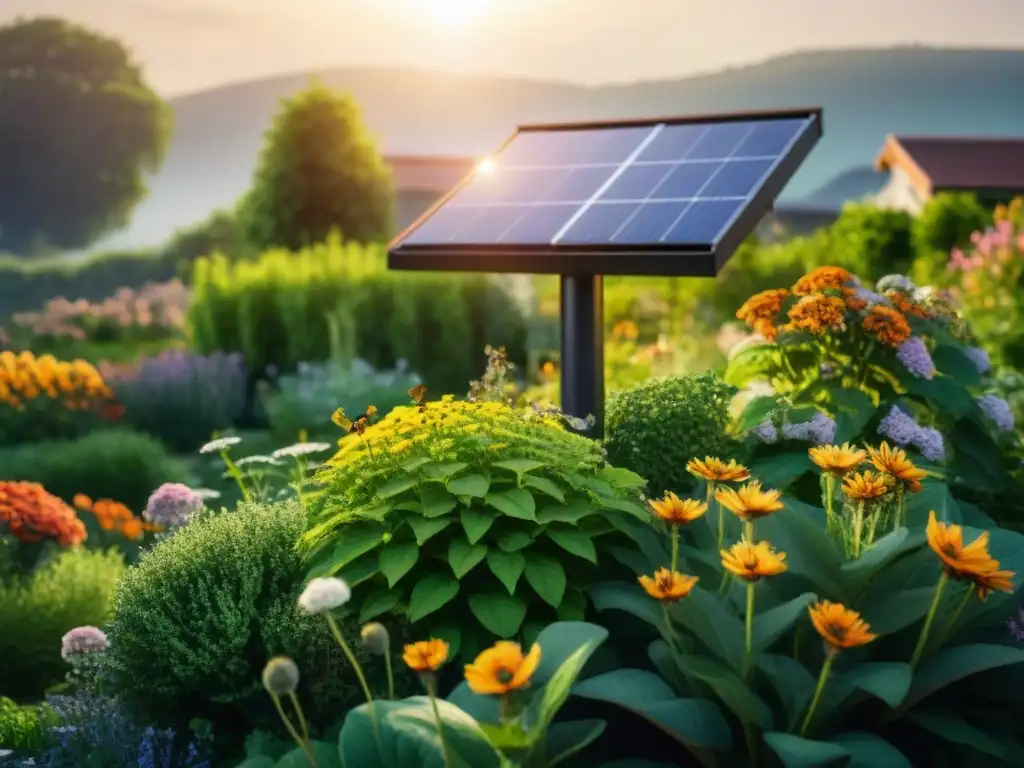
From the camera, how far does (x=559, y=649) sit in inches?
136

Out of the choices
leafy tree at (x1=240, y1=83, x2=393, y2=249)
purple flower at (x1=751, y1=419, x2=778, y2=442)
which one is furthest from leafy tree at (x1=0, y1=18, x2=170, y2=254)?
purple flower at (x1=751, y1=419, x2=778, y2=442)

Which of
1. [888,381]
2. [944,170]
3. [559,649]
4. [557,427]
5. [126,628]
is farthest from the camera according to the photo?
[944,170]

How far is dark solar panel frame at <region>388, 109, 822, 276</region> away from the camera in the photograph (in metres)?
4.87

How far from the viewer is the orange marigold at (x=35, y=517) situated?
253 inches

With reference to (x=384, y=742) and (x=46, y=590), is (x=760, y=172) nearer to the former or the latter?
(x=384, y=742)

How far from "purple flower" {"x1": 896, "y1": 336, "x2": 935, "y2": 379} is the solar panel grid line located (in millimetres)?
1817

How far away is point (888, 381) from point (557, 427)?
7.21 ft

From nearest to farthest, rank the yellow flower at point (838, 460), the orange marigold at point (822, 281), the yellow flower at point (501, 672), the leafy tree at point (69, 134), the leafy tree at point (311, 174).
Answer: the yellow flower at point (501, 672) < the yellow flower at point (838, 460) < the orange marigold at point (822, 281) < the leafy tree at point (311, 174) < the leafy tree at point (69, 134)

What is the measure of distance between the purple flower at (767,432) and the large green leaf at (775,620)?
1.98 meters

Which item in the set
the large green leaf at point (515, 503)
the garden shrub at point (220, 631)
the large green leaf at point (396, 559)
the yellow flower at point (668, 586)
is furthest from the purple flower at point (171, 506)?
the yellow flower at point (668, 586)

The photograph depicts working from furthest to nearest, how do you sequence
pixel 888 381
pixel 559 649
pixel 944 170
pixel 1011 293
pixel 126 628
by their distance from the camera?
pixel 944 170
pixel 1011 293
pixel 888 381
pixel 126 628
pixel 559 649

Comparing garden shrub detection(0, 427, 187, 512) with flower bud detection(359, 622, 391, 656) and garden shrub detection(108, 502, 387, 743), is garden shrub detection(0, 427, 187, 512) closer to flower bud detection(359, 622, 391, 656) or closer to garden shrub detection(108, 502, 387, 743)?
garden shrub detection(108, 502, 387, 743)

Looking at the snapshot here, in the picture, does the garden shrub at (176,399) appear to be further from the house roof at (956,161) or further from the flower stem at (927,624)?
the house roof at (956,161)

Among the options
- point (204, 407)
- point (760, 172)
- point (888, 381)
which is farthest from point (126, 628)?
point (204, 407)
